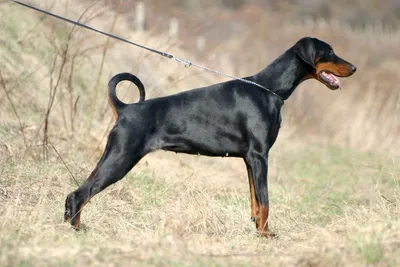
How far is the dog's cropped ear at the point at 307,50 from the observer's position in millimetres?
6641

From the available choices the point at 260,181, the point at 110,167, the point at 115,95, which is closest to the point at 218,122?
the point at 260,181

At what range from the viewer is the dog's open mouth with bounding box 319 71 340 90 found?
6721 millimetres

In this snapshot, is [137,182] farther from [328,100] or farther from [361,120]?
[328,100]

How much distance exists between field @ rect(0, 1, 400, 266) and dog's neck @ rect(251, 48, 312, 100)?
3.52ft

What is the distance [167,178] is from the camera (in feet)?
27.2

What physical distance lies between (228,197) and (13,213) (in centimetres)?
278

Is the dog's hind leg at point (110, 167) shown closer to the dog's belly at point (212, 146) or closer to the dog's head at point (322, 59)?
the dog's belly at point (212, 146)

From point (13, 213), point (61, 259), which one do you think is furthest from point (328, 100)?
point (61, 259)

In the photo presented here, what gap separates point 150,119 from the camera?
243 inches

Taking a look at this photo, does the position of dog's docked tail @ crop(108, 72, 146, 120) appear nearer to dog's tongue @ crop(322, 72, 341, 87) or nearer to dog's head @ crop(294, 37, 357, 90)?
A: dog's head @ crop(294, 37, 357, 90)

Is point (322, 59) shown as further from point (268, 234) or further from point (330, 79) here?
point (268, 234)

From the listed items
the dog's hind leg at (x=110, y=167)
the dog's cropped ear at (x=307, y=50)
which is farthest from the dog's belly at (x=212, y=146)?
the dog's cropped ear at (x=307, y=50)

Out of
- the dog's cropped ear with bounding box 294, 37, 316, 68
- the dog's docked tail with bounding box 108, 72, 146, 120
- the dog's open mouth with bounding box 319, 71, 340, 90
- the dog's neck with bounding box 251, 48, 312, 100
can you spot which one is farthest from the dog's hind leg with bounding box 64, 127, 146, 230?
the dog's open mouth with bounding box 319, 71, 340, 90

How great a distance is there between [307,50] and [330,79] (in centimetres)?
36
